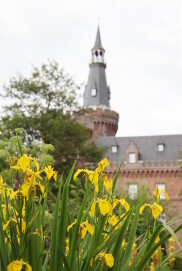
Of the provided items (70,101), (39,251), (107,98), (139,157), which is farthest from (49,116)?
(39,251)

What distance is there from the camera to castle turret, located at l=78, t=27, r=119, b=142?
52.6m

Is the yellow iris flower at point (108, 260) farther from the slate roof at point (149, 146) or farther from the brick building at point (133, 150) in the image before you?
the slate roof at point (149, 146)

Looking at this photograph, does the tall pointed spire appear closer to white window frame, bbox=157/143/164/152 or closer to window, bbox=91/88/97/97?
window, bbox=91/88/97/97

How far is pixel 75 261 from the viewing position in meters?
3.18

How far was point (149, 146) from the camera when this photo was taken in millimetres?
48062

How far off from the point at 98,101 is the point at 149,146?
10.4 metres

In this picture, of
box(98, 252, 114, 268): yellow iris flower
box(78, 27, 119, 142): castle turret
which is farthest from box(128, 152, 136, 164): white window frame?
box(98, 252, 114, 268): yellow iris flower

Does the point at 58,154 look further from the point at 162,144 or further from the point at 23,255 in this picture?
the point at 23,255

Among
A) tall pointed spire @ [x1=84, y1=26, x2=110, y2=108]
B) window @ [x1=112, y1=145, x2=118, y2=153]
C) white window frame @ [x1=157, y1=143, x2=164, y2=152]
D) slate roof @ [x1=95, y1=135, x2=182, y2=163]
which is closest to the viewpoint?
slate roof @ [x1=95, y1=135, x2=182, y2=163]

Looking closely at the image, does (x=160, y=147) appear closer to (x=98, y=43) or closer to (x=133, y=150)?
(x=133, y=150)

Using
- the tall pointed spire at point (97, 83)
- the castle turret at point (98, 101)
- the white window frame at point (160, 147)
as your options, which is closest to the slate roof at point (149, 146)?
the white window frame at point (160, 147)

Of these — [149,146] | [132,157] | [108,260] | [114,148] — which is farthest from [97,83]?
[108,260]

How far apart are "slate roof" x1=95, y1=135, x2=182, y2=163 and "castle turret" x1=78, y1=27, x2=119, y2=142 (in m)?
2.94

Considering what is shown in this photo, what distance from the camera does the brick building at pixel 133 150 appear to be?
147 ft
